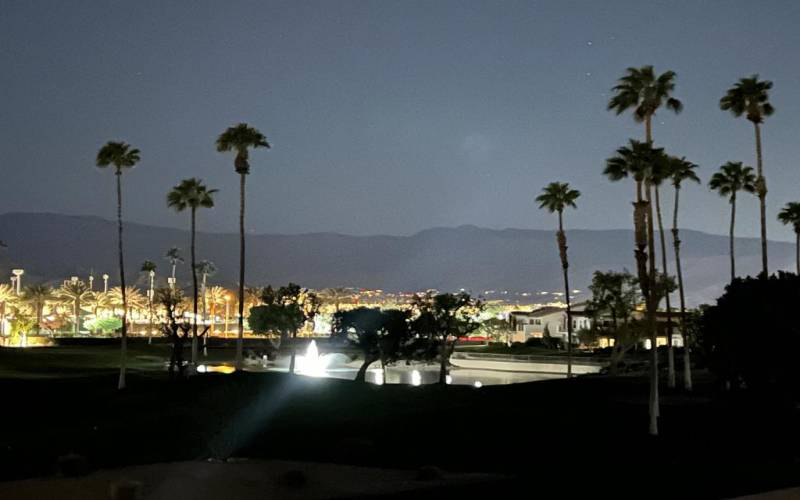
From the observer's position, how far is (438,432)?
110 ft

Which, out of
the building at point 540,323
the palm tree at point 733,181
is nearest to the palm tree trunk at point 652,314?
the palm tree at point 733,181

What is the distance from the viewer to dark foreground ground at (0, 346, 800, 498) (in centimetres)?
2319

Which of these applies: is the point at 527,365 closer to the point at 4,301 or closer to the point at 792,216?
the point at 792,216

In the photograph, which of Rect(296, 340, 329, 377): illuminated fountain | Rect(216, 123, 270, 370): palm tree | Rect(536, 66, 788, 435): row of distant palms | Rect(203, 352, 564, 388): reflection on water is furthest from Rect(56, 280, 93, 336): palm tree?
Rect(536, 66, 788, 435): row of distant palms

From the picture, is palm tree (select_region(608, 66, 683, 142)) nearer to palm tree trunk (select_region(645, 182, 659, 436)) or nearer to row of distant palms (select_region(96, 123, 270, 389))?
palm tree trunk (select_region(645, 182, 659, 436))

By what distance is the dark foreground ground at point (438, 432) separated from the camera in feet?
76.1

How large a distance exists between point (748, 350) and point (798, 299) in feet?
9.61

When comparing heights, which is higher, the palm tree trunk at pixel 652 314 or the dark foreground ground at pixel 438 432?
the palm tree trunk at pixel 652 314

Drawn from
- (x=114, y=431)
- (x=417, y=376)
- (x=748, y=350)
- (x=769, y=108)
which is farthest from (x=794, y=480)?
(x=417, y=376)

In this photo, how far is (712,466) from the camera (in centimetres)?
2450

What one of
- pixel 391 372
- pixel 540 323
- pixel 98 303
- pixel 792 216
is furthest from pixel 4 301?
pixel 792 216

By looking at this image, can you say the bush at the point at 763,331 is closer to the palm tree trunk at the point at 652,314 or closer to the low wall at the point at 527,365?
the palm tree trunk at the point at 652,314

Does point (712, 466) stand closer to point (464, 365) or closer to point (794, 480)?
point (794, 480)

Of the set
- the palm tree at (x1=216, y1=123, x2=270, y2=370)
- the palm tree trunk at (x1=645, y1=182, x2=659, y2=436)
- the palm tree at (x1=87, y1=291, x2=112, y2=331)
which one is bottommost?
the palm tree trunk at (x1=645, y1=182, x2=659, y2=436)
